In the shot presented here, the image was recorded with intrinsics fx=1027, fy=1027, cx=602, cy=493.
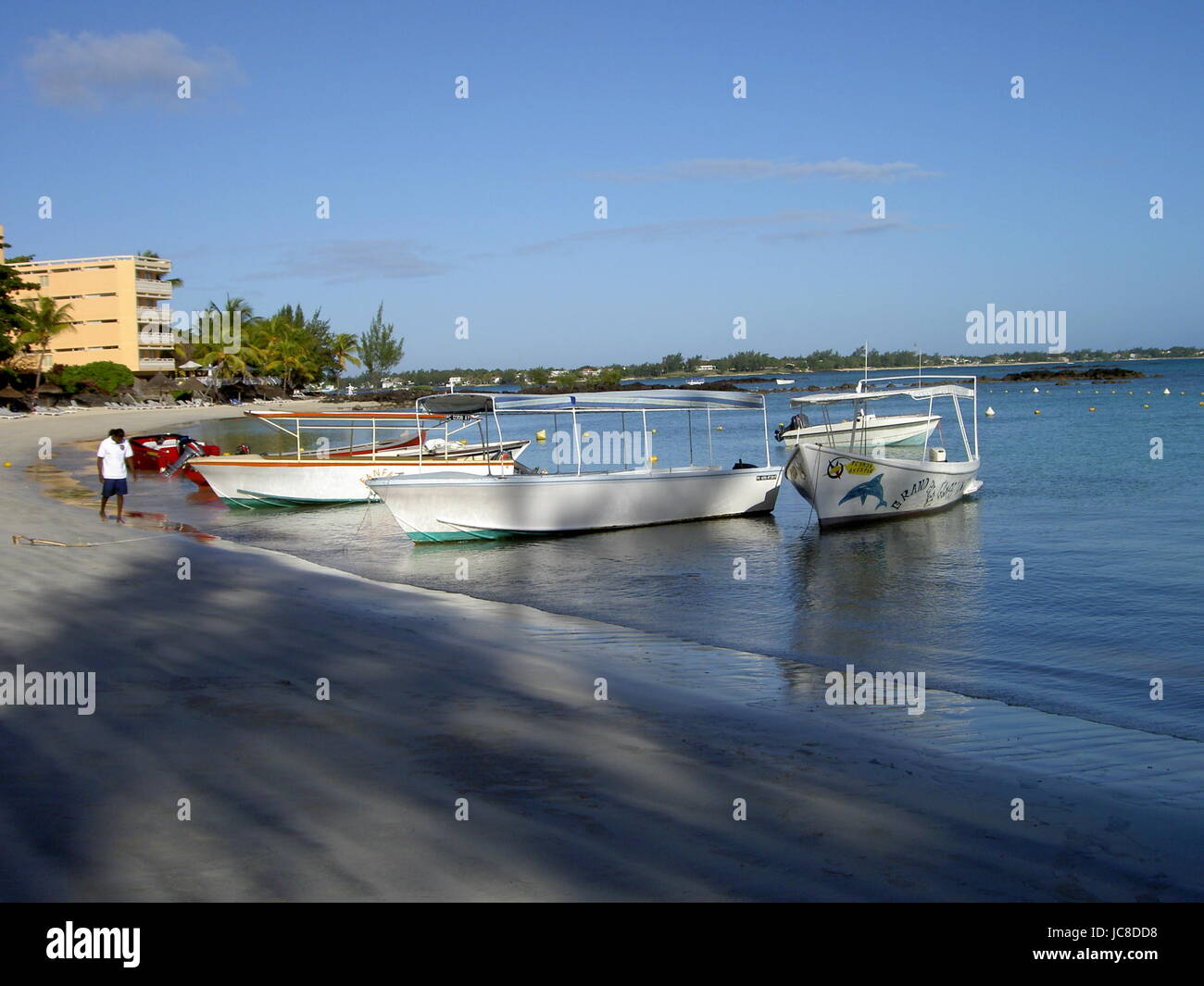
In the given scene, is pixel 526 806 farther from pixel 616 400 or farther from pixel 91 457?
pixel 91 457

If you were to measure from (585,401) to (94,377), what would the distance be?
7318cm

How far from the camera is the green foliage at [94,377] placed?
7694 cm

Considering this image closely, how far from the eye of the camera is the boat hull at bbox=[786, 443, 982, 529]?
2106cm

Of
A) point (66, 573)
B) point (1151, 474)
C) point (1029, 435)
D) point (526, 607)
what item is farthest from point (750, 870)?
point (1029, 435)

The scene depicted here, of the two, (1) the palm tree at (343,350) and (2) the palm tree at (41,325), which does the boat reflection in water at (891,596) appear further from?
(1) the palm tree at (343,350)

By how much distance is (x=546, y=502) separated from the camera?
2005cm

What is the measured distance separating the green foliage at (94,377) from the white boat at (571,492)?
66.2m

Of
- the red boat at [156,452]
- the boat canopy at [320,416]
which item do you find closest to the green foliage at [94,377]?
the red boat at [156,452]

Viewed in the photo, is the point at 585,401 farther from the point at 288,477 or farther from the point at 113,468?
the point at 113,468

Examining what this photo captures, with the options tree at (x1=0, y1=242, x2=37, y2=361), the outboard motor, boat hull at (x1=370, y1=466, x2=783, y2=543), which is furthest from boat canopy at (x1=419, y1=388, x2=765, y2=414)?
tree at (x1=0, y1=242, x2=37, y2=361)

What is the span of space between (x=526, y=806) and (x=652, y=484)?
52.0 ft

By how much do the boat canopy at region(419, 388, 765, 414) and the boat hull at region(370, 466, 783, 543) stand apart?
1473 mm

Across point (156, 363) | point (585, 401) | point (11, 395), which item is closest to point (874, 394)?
point (585, 401)

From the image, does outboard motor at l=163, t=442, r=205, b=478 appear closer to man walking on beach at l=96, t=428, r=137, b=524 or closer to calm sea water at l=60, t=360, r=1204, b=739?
calm sea water at l=60, t=360, r=1204, b=739
